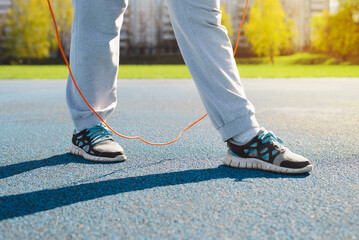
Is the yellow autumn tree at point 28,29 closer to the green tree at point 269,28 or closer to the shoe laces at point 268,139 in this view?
the green tree at point 269,28

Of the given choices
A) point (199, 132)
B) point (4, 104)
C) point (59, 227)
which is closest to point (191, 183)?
point (59, 227)

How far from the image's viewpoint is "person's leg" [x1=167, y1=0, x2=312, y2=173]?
75.2 inches

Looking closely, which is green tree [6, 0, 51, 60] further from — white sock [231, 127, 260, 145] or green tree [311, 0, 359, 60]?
white sock [231, 127, 260, 145]

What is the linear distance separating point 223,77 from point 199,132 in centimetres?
122

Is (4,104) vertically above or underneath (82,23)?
underneath

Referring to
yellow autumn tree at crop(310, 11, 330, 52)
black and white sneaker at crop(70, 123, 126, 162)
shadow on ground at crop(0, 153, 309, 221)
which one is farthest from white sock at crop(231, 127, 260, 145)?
yellow autumn tree at crop(310, 11, 330, 52)

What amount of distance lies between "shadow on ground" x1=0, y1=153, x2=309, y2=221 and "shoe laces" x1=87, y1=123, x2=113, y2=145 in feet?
0.73

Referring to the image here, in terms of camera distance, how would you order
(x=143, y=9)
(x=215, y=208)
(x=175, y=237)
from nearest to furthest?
(x=175, y=237) < (x=215, y=208) < (x=143, y=9)

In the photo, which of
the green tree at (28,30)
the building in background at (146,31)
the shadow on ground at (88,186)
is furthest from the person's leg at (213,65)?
the building in background at (146,31)

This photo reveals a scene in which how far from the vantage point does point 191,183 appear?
1.73 metres

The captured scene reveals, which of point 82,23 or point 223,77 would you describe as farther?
point 82,23

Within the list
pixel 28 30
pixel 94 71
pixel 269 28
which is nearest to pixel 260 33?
pixel 269 28

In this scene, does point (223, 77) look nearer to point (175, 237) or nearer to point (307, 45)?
point (175, 237)

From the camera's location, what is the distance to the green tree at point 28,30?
44.9 m
